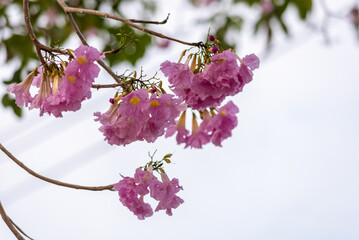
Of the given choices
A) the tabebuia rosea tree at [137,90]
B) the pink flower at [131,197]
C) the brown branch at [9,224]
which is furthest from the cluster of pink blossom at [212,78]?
the brown branch at [9,224]

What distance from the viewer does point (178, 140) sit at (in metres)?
1.18

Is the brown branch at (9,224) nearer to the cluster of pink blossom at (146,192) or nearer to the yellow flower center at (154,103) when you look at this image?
the cluster of pink blossom at (146,192)

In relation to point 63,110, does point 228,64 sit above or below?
above

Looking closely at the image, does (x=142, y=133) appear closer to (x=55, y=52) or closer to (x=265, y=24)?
(x=55, y=52)

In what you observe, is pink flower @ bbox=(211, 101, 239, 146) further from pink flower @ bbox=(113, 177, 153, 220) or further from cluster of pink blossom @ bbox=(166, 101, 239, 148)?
pink flower @ bbox=(113, 177, 153, 220)

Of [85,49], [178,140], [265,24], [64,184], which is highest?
[265,24]

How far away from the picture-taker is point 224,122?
1.08 m

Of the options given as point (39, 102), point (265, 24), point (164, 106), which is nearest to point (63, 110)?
point (39, 102)

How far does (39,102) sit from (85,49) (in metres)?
0.15

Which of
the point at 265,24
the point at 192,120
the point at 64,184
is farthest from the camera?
the point at 265,24

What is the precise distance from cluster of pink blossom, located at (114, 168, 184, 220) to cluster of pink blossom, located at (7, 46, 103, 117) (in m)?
0.19

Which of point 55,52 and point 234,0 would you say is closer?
point 55,52

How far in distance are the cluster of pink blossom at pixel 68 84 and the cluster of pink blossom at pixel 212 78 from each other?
0.14m

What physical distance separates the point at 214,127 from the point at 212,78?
0.19 metres
